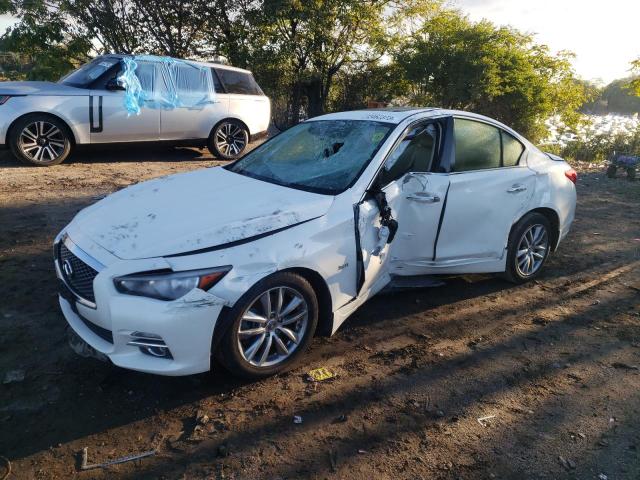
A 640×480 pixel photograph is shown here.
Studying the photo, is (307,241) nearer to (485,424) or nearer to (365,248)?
(365,248)

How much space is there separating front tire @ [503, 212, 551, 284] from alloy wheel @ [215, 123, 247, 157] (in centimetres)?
662

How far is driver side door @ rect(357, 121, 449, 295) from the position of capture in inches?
134

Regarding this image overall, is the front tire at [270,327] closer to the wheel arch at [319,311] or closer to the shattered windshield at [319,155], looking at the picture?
the wheel arch at [319,311]

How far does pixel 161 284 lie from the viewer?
261 centimetres

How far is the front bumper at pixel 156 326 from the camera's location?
8.47ft

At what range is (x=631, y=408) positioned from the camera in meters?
2.98

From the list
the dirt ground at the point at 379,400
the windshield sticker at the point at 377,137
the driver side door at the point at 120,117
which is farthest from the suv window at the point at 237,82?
the windshield sticker at the point at 377,137

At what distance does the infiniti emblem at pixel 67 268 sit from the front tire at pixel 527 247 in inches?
137

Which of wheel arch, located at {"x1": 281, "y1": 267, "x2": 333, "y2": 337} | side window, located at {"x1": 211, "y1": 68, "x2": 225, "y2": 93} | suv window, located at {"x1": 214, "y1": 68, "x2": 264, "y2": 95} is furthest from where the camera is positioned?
suv window, located at {"x1": 214, "y1": 68, "x2": 264, "y2": 95}

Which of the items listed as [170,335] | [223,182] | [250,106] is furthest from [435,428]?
[250,106]

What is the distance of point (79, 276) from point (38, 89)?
6258 mm

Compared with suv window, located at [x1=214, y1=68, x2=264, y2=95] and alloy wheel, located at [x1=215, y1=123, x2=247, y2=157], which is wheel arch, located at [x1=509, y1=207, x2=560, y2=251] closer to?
alloy wheel, located at [x1=215, y1=123, x2=247, y2=157]

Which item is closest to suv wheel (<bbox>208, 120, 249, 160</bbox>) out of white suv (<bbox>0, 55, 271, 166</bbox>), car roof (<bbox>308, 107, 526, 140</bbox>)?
white suv (<bbox>0, 55, 271, 166</bbox>)

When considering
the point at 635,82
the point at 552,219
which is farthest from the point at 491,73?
the point at 552,219
